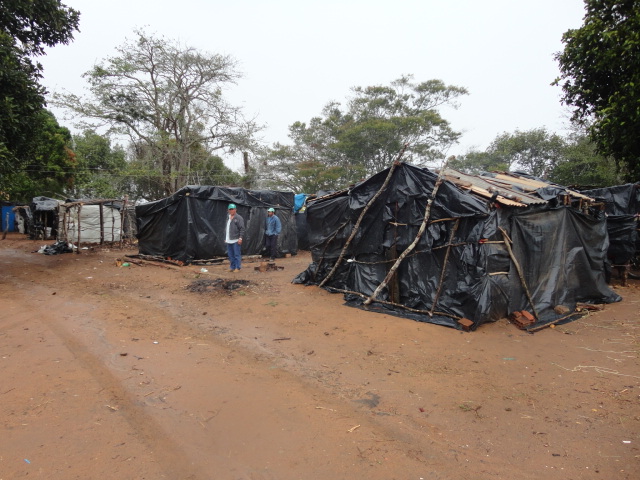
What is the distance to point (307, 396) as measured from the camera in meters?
3.66

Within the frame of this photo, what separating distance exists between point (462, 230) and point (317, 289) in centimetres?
364

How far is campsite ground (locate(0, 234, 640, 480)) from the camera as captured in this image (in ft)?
8.77

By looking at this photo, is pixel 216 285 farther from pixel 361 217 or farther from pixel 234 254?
pixel 361 217

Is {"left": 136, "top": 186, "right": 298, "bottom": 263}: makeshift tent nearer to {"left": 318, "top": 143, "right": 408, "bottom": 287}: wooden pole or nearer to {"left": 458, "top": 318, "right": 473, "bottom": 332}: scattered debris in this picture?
{"left": 318, "top": 143, "right": 408, "bottom": 287}: wooden pole

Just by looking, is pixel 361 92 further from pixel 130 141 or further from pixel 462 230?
pixel 462 230

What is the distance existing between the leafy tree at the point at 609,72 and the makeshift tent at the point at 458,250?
311 centimetres

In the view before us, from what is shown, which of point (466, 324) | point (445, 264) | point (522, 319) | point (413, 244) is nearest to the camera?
point (466, 324)

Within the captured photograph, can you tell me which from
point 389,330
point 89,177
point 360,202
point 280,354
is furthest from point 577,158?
point 89,177

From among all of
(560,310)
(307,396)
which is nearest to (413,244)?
(560,310)

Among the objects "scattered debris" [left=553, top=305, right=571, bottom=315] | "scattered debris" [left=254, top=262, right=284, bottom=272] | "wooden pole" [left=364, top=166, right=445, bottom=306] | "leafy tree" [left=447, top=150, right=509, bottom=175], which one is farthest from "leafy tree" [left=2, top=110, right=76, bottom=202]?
"leafy tree" [left=447, top=150, right=509, bottom=175]

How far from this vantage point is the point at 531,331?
5.72 m

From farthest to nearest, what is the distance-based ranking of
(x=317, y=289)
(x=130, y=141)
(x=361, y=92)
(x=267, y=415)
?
(x=361, y=92) → (x=130, y=141) → (x=317, y=289) → (x=267, y=415)

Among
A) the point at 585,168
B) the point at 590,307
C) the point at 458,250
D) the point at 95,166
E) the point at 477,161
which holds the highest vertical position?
the point at 477,161

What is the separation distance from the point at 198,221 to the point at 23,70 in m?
5.78
